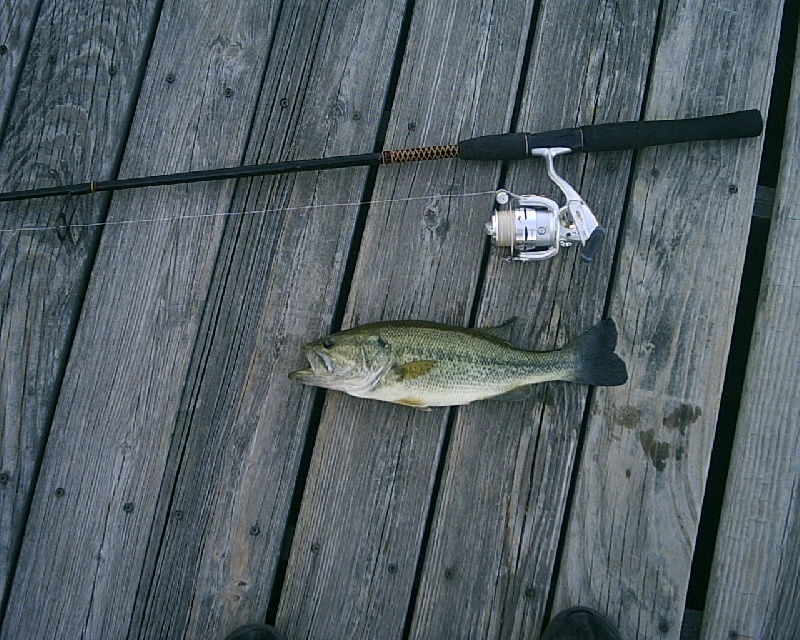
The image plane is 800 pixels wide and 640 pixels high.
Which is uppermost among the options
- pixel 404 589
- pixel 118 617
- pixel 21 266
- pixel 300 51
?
pixel 300 51

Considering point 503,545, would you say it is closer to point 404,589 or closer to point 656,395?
point 404,589

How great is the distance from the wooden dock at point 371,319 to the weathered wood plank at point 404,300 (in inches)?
0.6

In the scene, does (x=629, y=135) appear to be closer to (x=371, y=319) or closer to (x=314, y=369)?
(x=371, y=319)

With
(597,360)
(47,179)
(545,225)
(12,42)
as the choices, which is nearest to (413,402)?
(597,360)

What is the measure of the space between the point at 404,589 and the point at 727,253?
7.77ft

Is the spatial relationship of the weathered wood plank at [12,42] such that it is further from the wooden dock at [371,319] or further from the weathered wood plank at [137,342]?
the weathered wood plank at [137,342]

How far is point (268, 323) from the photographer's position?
315cm

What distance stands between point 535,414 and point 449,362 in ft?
1.95

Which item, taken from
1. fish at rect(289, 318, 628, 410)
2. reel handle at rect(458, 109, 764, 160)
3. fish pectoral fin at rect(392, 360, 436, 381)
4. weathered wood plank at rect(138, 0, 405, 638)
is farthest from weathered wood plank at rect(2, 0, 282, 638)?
reel handle at rect(458, 109, 764, 160)

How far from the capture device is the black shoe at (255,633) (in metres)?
2.88

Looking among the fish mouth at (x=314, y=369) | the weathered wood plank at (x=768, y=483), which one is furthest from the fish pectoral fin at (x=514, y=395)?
the weathered wood plank at (x=768, y=483)

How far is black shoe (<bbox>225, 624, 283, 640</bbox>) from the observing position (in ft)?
9.45

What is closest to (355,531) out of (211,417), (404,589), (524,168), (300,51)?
(404,589)

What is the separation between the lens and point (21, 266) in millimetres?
3318
